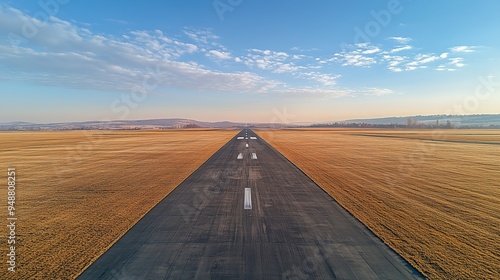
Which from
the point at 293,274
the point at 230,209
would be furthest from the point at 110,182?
the point at 293,274

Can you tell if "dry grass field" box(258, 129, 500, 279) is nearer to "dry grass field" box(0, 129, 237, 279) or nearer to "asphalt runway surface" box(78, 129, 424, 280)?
"asphalt runway surface" box(78, 129, 424, 280)

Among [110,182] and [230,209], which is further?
[110,182]

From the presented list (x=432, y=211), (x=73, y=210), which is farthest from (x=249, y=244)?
(x=432, y=211)

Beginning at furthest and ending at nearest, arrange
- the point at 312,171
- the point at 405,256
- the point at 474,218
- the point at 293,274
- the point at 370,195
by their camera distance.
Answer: the point at 312,171 < the point at 370,195 < the point at 474,218 < the point at 405,256 < the point at 293,274

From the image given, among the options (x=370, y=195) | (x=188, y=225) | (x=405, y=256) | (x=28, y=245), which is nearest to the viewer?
(x=405, y=256)

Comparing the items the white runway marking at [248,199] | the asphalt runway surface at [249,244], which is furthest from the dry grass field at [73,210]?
the white runway marking at [248,199]

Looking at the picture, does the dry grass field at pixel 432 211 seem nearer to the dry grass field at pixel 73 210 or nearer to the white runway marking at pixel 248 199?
the white runway marking at pixel 248 199

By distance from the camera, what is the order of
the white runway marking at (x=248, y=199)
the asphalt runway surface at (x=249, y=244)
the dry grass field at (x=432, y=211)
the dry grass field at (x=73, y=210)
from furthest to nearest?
the white runway marking at (x=248, y=199), the dry grass field at (x=432, y=211), the dry grass field at (x=73, y=210), the asphalt runway surface at (x=249, y=244)

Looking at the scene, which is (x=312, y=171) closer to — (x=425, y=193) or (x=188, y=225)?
(x=425, y=193)

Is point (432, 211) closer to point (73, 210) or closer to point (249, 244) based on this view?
point (249, 244)
